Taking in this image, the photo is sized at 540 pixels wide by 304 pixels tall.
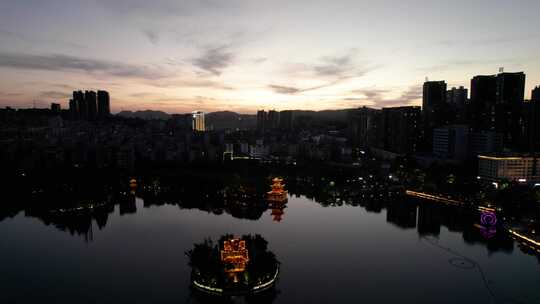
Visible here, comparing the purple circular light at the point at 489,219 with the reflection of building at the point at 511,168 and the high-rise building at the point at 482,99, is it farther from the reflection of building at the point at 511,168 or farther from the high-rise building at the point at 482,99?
the high-rise building at the point at 482,99

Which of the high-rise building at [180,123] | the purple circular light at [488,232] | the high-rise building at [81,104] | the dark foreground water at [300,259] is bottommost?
the dark foreground water at [300,259]

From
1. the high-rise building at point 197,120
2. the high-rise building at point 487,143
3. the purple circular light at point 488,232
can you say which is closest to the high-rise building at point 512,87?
the high-rise building at point 487,143

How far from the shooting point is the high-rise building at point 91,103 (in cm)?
4200

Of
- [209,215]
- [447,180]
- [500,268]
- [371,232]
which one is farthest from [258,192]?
[500,268]

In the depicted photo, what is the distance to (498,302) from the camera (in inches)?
288

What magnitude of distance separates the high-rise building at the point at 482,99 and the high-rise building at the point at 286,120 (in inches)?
1090

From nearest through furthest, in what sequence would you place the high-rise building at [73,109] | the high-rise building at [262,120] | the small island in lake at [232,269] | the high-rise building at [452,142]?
the small island in lake at [232,269], the high-rise building at [452,142], the high-rise building at [73,109], the high-rise building at [262,120]

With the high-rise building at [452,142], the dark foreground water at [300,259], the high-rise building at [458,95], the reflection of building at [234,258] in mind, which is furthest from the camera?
the high-rise building at [458,95]

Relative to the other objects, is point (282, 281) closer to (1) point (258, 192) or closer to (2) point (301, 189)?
(1) point (258, 192)

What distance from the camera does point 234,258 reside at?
780 centimetres

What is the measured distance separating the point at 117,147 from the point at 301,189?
40.1 feet

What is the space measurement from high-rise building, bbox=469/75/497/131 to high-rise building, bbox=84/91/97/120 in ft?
127

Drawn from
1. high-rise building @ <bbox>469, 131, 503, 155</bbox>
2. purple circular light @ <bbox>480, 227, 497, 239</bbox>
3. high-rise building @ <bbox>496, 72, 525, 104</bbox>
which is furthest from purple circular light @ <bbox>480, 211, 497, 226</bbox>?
high-rise building @ <bbox>496, 72, 525, 104</bbox>

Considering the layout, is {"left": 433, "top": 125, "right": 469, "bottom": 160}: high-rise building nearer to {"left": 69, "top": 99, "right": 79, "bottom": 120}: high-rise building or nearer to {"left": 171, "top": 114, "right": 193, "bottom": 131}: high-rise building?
{"left": 171, "top": 114, "right": 193, "bottom": 131}: high-rise building
